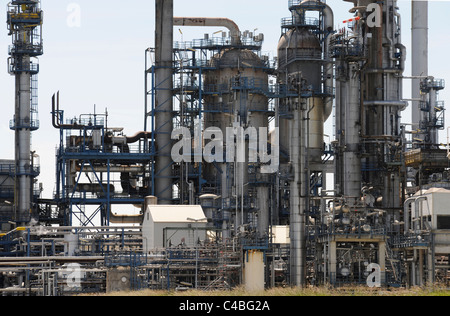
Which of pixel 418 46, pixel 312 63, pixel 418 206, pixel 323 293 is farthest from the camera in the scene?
pixel 418 46

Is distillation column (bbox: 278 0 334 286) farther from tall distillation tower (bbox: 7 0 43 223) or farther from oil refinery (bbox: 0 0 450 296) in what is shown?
tall distillation tower (bbox: 7 0 43 223)

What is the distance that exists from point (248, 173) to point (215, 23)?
52.1ft

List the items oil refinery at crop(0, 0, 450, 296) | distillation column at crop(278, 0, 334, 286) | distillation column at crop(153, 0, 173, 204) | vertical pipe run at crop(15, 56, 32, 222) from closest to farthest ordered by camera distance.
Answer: oil refinery at crop(0, 0, 450, 296) < distillation column at crop(278, 0, 334, 286) < vertical pipe run at crop(15, 56, 32, 222) < distillation column at crop(153, 0, 173, 204)

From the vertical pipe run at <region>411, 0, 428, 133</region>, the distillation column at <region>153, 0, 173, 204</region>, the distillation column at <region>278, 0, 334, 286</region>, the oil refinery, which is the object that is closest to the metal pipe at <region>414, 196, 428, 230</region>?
the oil refinery

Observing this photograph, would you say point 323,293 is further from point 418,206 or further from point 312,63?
point 312,63

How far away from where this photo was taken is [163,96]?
70.9 meters

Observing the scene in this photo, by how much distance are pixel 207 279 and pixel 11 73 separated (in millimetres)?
26349

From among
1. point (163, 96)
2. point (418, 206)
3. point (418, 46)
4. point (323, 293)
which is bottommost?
point (323, 293)

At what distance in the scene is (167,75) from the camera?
70875 millimetres

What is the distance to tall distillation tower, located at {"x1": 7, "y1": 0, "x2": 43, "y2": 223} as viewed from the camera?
7012 cm

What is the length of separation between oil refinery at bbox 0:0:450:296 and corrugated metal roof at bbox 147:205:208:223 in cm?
14

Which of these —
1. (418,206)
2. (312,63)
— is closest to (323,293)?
(418,206)
